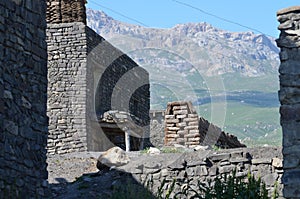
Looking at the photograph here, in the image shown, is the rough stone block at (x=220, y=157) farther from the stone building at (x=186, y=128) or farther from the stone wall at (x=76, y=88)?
the stone wall at (x=76, y=88)

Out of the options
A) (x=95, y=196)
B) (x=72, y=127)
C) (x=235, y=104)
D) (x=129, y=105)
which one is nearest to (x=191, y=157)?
(x=95, y=196)

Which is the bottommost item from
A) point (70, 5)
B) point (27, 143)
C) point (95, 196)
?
point (95, 196)

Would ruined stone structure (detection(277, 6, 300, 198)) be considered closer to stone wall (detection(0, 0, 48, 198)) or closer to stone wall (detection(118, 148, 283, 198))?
stone wall (detection(0, 0, 48, 198))

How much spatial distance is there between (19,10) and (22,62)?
76 cm

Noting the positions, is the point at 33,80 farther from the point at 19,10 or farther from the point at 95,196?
the point at 95,196

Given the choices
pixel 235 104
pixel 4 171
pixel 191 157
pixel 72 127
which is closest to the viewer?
pixel 4 171

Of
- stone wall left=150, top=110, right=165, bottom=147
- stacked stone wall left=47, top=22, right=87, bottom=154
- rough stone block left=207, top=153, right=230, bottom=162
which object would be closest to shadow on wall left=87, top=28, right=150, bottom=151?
stacked stone wall left=47, top=22, right=87, bottom=154

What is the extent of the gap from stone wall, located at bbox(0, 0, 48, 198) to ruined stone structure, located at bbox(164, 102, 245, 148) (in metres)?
9.35

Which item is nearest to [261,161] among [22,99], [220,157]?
[220,157]

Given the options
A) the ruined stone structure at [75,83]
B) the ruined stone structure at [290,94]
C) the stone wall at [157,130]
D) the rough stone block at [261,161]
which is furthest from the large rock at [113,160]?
the stone wall at [157,130]

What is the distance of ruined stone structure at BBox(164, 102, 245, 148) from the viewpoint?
72.4 feet

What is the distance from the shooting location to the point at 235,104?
195625 mm

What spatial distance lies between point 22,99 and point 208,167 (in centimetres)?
453

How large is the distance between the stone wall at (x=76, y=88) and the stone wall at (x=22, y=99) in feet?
40.8
